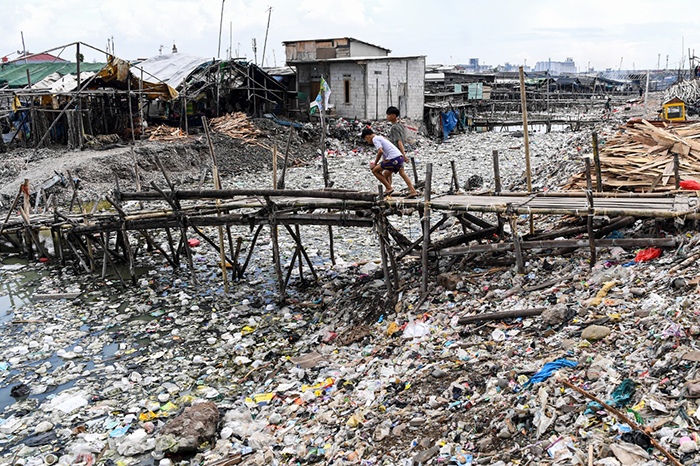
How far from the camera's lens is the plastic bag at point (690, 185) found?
7.17 m

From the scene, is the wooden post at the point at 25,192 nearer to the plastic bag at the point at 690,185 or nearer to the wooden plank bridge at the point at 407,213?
the wooden plank bridge at the point at 407,213

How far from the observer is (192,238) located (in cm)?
1205

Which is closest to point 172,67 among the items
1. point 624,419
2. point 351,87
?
point 351,87

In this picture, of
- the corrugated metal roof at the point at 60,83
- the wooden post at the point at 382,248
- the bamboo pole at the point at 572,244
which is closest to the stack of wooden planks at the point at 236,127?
the corrugated metal roof at the point at 60,83

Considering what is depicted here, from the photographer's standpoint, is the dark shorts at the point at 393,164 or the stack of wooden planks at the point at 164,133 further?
the stack of wooden planks at the point at 164,133

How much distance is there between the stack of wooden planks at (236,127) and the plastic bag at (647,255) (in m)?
17.9

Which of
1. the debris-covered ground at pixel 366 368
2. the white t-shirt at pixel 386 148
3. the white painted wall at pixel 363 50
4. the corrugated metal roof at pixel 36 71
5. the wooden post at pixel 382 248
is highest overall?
the white painted wall at pixel 363 50

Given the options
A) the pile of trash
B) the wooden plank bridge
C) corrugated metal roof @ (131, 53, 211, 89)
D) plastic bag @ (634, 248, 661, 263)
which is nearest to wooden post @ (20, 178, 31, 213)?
the wooden plank bridge

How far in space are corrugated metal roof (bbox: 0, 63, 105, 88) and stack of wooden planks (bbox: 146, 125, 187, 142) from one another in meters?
3.24

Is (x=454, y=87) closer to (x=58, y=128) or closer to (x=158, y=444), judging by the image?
(x=58, y=128)

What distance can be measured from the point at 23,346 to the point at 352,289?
4388mm

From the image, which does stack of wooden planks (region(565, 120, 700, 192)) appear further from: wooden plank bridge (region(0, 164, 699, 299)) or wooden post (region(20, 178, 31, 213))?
wooden post (region(20, 178, 31, 213))

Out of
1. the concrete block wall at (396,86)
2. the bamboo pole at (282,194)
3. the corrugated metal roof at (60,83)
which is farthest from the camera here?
the concrete block wall at (396,86)

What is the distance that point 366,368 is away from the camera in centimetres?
573
